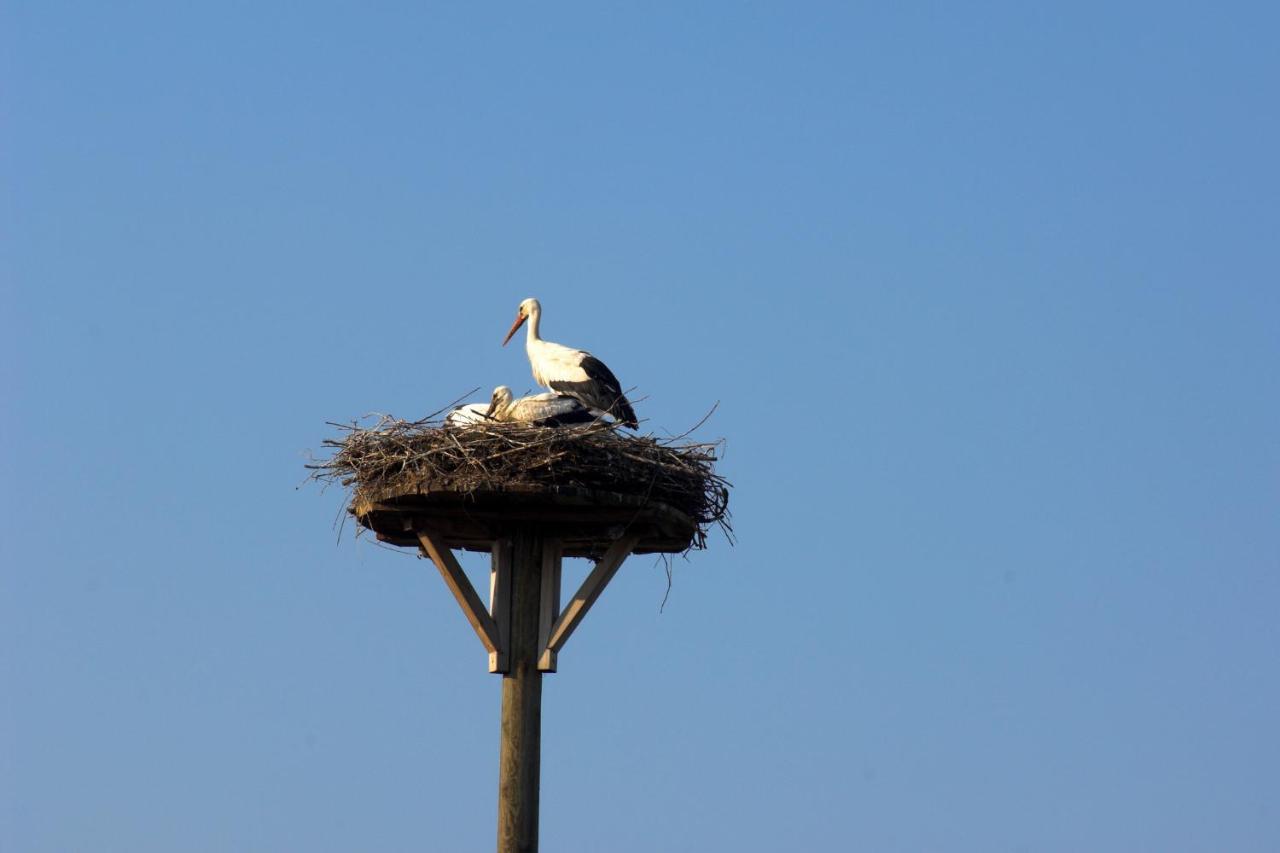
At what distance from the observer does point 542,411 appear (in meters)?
13.6

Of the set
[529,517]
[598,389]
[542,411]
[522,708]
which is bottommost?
[522,708]

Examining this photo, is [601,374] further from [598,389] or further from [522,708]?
[522,708]

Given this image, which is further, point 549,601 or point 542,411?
point 542,411

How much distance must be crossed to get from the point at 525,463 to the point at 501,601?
1.03 meters

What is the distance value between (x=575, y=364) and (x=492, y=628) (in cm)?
301

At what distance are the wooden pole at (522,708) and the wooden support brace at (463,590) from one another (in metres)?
0.12

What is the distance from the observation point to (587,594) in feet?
42.4

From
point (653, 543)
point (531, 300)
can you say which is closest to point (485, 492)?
point (653, 543)

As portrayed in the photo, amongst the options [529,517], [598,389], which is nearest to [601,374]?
[598,389]

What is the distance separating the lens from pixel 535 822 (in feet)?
40.9

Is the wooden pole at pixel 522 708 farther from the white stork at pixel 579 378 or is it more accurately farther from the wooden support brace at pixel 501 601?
the white stork at pixel 579 378

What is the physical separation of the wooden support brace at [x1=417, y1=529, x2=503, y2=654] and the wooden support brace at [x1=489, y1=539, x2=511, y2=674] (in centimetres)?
3

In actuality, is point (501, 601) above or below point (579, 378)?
below

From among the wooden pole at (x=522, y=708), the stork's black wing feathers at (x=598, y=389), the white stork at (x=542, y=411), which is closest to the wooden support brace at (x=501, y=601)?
the wooden pole at (x=522, y=708)
